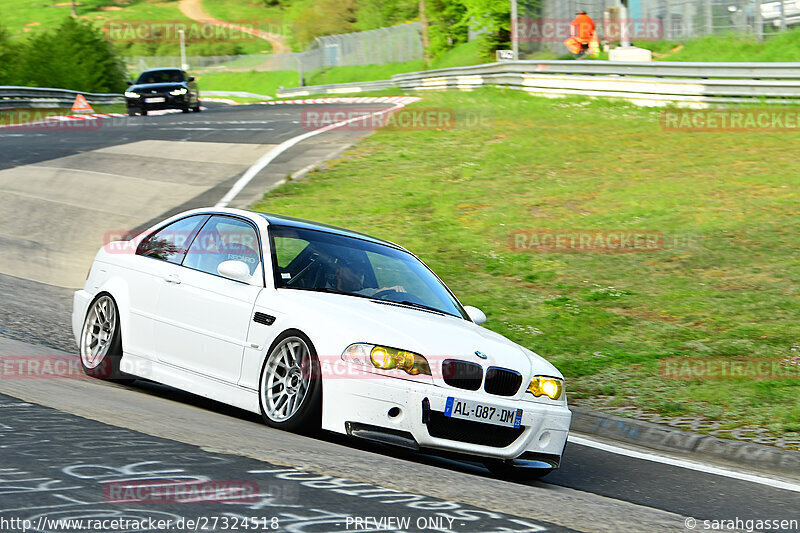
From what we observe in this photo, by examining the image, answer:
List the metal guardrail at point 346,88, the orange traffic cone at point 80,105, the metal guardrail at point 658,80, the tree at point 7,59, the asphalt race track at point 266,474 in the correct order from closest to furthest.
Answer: the asphalt race track at point 266,474, the metal guardrail at point 658,80, the orange traffic cone at point 80,105, the tree at point 7,59, the metal guardrail at point 346,88

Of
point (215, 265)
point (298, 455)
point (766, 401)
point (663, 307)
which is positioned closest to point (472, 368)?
point (298, 455)

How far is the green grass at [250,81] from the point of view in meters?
94.3

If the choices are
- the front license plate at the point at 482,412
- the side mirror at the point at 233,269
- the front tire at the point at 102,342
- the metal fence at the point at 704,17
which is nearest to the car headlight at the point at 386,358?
the front license plate at the point at 482,412

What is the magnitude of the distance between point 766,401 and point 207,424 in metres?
4.70

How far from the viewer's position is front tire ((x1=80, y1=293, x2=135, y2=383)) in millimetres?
7906

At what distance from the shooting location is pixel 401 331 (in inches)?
249

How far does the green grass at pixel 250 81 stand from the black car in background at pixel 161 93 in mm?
56345

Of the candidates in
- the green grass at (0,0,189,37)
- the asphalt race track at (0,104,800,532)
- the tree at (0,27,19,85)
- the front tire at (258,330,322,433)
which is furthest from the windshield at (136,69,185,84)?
the green grass at (0,0,189,37)

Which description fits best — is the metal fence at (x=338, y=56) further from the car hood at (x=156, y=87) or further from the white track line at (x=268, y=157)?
the white track line at (x=268, y=157)

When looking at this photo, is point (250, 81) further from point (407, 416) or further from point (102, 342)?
point (407, 416)

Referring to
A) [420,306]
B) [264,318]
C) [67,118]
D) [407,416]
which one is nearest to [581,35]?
[67,118]

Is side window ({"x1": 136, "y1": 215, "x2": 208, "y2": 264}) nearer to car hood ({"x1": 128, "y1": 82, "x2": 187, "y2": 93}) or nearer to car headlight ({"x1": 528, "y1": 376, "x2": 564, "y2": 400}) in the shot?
car headlight ({"x1": 528, "y1": 376, "x2": 564, "y2": 400})

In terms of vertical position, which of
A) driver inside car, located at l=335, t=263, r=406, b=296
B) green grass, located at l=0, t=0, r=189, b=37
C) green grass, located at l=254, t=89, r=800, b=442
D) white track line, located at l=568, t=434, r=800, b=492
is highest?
green grass, located at l=0, t=0, r=189, b=37

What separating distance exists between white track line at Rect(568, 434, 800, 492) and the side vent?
2525mm
